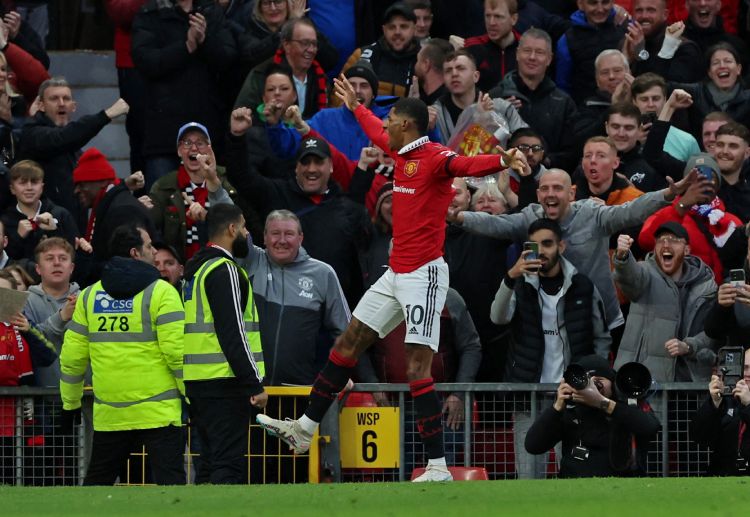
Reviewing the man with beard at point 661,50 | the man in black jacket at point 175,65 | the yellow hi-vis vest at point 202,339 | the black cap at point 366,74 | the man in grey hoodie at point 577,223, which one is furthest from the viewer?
the man with beard at point 661,50

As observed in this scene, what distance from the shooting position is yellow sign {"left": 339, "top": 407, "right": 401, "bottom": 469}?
12.1m

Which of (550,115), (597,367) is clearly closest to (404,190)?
(597,367)

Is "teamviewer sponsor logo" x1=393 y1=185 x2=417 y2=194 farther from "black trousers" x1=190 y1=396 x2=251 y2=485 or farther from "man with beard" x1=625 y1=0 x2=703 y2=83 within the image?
"man with beard" x1=625 y1=0 x2=703 y2=83

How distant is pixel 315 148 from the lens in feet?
46.6

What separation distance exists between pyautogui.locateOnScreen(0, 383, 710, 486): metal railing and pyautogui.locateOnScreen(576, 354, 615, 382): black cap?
448 millimetres

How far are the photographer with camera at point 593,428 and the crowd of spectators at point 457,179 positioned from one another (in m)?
0.59

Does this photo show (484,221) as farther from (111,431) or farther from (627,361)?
(111,431)

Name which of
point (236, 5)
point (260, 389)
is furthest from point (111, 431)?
point (236, 5)

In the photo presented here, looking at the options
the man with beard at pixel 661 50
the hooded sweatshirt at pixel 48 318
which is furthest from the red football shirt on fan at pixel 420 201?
the man with beard at pixel 661 50

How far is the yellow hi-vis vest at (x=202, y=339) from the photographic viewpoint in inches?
450

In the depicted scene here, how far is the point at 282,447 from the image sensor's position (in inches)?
483

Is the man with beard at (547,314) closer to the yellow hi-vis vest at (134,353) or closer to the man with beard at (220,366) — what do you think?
A: the man with beard at (220,366)

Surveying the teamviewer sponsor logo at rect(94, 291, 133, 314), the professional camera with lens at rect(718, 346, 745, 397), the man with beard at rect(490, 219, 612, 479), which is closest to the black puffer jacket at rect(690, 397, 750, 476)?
the professional camera with lens at rect(718, 346, 745, 397)

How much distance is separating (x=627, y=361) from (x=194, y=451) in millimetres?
3218
